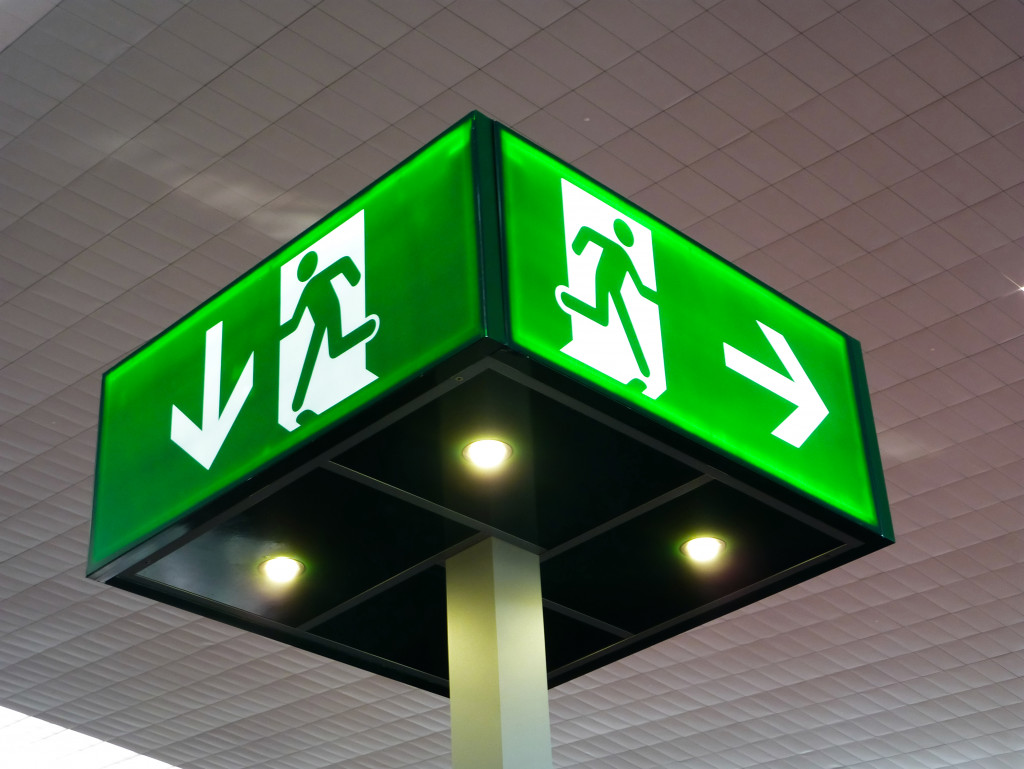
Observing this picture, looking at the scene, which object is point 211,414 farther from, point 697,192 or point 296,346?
point 697,192

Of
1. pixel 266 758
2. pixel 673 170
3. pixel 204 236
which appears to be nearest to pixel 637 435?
pixel 673 170

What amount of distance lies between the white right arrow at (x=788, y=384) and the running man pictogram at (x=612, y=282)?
0.31m

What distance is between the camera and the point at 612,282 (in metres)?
2.92

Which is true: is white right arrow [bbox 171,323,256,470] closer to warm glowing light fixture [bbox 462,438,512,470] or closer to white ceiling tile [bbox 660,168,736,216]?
warm glowing light fixture [bbox 462,438,512,470]

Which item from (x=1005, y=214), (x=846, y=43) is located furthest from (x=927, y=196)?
(x=846, y=43)

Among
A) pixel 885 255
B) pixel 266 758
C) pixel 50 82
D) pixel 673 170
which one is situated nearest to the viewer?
pixel 50 82

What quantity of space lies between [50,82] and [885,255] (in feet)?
23.6

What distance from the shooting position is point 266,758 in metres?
22.2

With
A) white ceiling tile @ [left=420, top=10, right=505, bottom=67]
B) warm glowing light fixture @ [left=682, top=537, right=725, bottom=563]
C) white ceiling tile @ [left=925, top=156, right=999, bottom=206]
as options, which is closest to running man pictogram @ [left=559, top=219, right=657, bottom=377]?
warm glowing light fixture @ [left=682, top=537, right=725, bottom=563]

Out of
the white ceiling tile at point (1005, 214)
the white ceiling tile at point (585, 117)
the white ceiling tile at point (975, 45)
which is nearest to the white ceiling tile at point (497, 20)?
the white ceiling tile at point (585, 117)

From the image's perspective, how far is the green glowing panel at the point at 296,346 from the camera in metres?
2.78

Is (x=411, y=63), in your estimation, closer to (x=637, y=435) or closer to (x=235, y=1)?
(x=235, y=1)

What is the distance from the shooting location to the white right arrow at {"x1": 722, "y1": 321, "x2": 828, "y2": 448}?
317 cm

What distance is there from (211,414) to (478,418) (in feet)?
2.30
